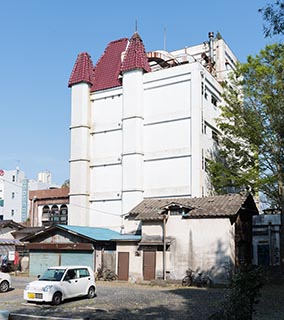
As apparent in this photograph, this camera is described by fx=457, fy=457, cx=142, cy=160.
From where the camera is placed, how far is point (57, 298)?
1878 centimetres

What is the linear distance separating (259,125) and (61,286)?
797 inches

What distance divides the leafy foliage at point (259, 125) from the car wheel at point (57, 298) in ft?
60.2

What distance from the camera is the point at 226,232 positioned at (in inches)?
1075

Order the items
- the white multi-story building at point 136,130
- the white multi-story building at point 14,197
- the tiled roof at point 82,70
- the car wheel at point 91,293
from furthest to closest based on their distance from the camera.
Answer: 1. the white multi-story building at point 14,197
2. the tiled roof at point 82,70
3. the white multi-story building at point 136,130
4. the car wheel at point 91,293

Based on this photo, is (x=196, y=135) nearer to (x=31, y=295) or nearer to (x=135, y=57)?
(x=135, y=57)

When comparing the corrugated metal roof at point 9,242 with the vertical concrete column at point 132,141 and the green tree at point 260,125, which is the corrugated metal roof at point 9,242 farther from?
the green tree at point 260,125

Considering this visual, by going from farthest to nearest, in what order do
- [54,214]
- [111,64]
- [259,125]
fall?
[54,214]
[111,64]
[259,125]

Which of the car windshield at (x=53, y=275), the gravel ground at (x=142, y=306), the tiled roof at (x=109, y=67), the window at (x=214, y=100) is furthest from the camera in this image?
the tiled roof at (x=109, y=67)

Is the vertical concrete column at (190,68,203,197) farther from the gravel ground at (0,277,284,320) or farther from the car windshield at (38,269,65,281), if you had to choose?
the car windshield at (38,269,65,281)

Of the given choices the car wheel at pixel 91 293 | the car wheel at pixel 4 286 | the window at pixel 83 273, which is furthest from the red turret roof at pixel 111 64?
the car wheel at pixel 91 293

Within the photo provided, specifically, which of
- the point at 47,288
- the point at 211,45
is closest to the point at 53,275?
the point at 47,288

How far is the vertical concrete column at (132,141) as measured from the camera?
41.4m

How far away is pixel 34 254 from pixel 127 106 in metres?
16.2

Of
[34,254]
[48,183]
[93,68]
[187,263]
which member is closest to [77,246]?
[34,254]
